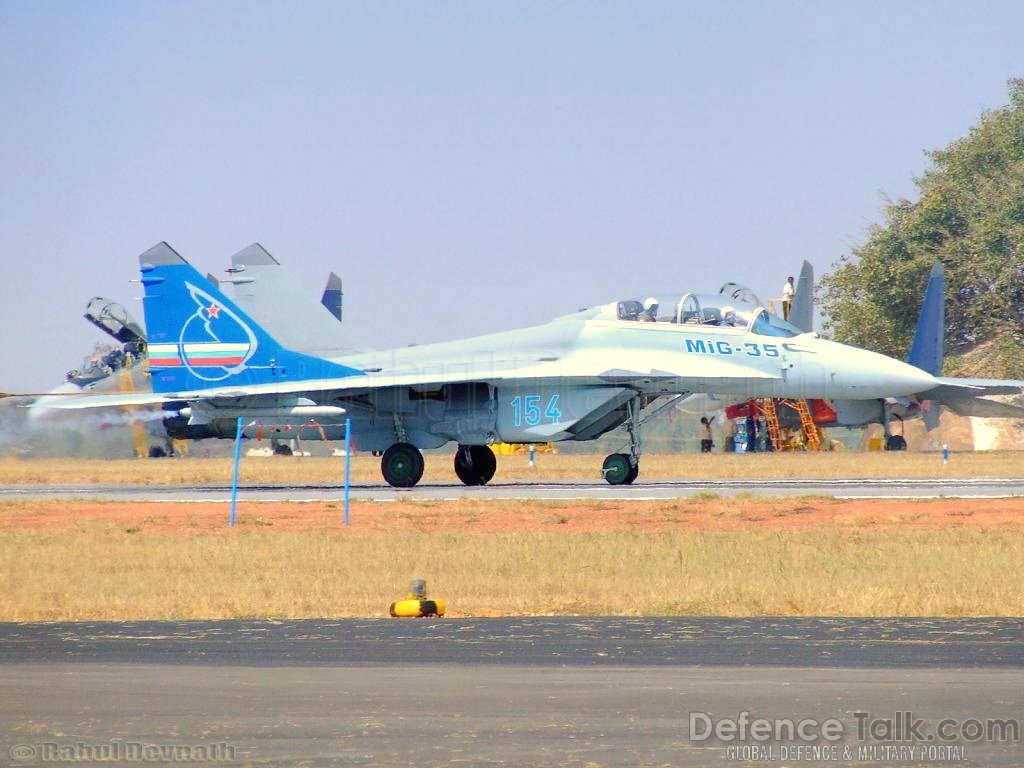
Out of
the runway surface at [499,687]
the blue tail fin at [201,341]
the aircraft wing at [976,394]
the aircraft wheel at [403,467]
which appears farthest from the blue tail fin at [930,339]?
the runway surface at [499,687]

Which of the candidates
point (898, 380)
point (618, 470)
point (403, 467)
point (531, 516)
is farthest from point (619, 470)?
point (531, 516)

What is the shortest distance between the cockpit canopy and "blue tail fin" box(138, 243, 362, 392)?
19.1 ft

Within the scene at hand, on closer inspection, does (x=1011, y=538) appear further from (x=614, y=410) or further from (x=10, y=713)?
(x=10, y=713)

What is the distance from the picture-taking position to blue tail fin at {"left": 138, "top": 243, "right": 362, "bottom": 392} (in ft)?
91.8

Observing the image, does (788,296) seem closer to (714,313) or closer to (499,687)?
(714,313)

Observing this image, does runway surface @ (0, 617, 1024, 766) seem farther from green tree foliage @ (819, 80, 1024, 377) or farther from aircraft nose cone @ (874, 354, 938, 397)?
green tree foliage @ (819, 80, 1024, 377)

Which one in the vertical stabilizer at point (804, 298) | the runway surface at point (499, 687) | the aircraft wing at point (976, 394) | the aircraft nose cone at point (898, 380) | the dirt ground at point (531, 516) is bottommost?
the runway surface at point (499, 687)

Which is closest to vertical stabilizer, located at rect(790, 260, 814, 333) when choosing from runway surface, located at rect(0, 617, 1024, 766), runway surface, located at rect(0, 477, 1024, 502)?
runway surface, located at rect(0, 477, 1024, 502)

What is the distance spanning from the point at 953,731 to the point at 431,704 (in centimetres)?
261

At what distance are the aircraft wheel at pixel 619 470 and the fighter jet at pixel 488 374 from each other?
25mm

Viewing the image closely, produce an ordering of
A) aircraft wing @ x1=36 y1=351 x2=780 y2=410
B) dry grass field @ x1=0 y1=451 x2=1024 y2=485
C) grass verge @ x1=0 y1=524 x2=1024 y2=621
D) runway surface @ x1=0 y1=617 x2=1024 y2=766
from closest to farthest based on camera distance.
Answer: runway surface @ x1=0 y1=617 x2=1024 y2=766 → grass verge @ x1=0 y1=524 x2=1024 y2=621 → aircraft wing @ x1=36 y1=351 x2=780 y2=410 → dry grass field @ x1=0 y1=451 x2=1024 y2=485

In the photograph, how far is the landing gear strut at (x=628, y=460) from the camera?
26594mm

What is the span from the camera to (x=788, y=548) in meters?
16.1

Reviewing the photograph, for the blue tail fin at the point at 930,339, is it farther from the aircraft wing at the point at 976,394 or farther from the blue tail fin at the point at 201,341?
the blue tail fin at the point at 201,341
